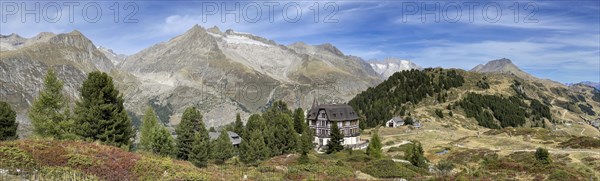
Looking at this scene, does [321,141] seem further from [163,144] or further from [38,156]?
[38,156]

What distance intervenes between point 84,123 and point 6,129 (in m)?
32.2

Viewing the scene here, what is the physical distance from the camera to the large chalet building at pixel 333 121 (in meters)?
120

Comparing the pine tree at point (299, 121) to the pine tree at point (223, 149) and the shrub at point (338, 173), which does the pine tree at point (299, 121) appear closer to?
the pine tree at point (223, 149)

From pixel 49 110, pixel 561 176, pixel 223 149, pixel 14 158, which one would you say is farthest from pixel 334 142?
pixel 14 158

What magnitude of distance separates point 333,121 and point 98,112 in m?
81.3

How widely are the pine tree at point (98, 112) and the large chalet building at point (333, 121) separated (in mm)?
79556

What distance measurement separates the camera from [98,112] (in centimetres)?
4478

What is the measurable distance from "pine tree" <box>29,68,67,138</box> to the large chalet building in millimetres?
82820

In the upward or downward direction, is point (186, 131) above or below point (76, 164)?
below

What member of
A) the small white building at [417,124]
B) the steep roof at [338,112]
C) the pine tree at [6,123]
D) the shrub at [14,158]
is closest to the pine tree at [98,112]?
the shrub at [14,158]

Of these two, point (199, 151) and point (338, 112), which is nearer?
point (199, 151)

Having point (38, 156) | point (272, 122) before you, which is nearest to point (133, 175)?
point (38, 156)

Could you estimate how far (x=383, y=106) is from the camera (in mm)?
183625

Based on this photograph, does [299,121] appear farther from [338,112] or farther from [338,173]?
[338,173]
